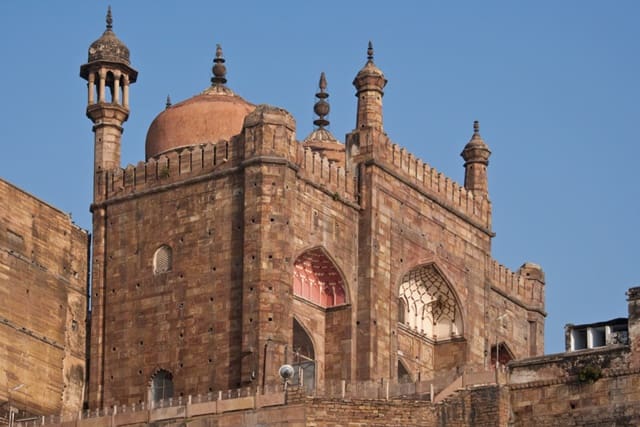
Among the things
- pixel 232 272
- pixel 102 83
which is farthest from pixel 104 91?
pixel 232 272

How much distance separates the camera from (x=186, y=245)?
1695 inches

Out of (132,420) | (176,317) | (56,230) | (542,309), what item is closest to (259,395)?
(132,420)

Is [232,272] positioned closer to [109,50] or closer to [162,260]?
[162,260]

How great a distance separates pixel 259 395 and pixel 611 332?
20.8 feet

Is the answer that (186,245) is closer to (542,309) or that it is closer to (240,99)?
(240,99)

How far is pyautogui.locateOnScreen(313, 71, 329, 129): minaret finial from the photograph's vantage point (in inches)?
2002

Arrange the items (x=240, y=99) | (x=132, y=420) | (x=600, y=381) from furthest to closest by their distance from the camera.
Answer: (x=240, y=99) → (x=132, y=420) → (x=600, y=381)

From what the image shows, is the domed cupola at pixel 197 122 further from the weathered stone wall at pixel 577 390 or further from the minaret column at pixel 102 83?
the weathered stone wall at pixel 577 390

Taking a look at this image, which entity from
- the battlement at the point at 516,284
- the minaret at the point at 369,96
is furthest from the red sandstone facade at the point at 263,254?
the battlement at the point at 516,284

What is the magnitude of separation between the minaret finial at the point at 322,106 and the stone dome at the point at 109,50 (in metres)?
6.31

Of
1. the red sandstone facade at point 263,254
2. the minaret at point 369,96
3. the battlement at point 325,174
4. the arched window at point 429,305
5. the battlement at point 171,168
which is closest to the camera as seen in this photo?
the red sandstone facade at point 263,254

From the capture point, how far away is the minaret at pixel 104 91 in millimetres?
45406

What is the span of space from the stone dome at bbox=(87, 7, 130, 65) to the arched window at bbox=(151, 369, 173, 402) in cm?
729

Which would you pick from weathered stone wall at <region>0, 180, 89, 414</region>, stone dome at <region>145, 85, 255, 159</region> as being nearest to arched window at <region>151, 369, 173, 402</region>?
weathered stone wall at <region>0, 180, 89, 414</region>
